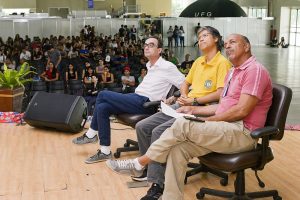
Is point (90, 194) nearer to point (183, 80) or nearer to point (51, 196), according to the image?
point (51, 196)

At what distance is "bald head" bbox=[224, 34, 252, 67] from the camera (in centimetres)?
312

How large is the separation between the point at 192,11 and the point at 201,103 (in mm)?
1017

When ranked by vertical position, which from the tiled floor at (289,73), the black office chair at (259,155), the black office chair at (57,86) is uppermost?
the black office chair at (259,155)

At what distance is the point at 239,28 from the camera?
3216 cm

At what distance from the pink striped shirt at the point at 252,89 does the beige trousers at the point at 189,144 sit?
136 millimetres

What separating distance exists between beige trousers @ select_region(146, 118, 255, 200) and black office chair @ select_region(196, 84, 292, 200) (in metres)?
0.06

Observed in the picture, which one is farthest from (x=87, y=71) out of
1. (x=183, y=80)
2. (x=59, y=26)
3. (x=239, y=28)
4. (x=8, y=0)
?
(x=239, y=28)

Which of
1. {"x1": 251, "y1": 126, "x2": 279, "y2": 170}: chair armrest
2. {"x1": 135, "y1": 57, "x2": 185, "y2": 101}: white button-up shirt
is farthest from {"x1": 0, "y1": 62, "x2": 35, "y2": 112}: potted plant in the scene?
{"x1": 251, "y1": 126, "x2": 279, "y2": 170}: chair armrest

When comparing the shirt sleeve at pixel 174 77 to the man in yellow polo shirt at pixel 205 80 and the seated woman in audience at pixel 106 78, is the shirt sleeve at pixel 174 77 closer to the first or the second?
the man in yellow polo shirt at pixel 205 80

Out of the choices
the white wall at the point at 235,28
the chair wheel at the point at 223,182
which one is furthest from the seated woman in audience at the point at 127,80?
the white wall at the point at 235,28

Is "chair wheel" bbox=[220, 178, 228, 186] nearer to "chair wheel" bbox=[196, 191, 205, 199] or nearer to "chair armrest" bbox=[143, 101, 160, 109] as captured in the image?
"chair wheel" bbox=[196, 191, 205, 199]

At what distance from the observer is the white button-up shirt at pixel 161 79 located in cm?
420

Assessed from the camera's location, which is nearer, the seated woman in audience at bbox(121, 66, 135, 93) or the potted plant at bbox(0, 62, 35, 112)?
the potted plant at bbox(0, 62, 35, 112)

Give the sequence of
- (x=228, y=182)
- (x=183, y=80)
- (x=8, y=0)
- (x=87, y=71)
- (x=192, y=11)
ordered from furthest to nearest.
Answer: (x=8, y=0) → (x=87, y=71) → (x=183, y=80) → (x=228, y=182) → (x=192, y=11)
